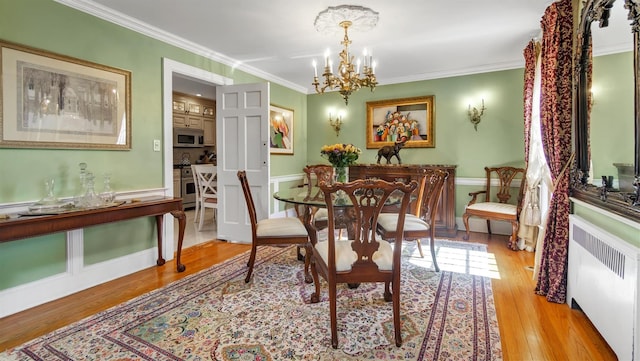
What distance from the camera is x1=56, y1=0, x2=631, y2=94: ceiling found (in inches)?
108

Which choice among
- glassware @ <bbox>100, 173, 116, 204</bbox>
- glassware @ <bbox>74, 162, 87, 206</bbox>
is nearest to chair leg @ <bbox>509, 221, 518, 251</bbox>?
glassware @ <bbox>100, 173, 116, 204</bbox>

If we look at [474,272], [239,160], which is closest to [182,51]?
[239,160]

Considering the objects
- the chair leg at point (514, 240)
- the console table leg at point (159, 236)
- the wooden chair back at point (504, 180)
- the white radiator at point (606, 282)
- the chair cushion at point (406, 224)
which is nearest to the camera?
the white radiator at point (606, 282)

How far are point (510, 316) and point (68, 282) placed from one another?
3.41 meters

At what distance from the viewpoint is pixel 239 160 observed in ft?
13.5

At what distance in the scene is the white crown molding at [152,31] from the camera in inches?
105

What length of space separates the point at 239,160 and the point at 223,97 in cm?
87

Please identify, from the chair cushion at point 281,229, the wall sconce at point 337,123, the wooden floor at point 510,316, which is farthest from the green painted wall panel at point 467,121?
the chair cushion at point 281,229

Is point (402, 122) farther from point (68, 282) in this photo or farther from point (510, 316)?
point (68, 282)

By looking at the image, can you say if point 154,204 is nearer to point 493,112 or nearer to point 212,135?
point 493,112

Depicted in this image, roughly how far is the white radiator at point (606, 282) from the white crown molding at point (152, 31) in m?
4.06

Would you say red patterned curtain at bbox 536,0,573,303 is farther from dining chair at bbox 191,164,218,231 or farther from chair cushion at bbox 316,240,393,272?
dining chair at bbox 191,164,218,231

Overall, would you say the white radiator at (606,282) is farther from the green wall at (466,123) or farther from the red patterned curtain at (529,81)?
the green wall at (466,123)

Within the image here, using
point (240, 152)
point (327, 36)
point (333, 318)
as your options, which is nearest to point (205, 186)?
point (240, 152)
